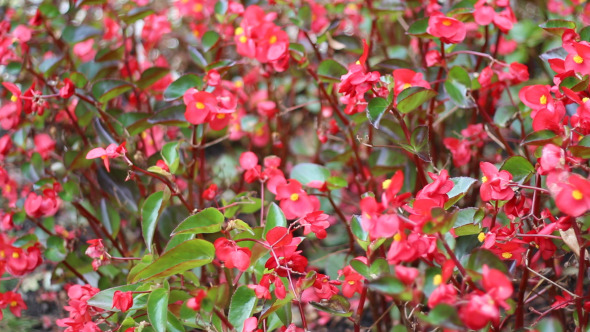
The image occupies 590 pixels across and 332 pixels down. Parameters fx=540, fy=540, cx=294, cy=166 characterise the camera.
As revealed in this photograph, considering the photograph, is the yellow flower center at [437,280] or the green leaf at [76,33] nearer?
the yellow flower center at [437,280]

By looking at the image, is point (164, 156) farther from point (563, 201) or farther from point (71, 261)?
point (563, 201)

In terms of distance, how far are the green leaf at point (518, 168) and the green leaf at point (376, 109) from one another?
7.3 inches

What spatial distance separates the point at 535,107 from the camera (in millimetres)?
807

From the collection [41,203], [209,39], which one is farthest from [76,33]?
[41,203]

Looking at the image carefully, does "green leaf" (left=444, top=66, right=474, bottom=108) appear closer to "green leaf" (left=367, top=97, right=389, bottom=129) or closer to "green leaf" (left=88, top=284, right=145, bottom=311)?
"green leaf" (left=367, top=97, right=389, bottom=129)

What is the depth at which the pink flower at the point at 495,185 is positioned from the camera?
27.2 inches

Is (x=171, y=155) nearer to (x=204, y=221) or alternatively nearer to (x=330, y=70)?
(x=204, y=221)

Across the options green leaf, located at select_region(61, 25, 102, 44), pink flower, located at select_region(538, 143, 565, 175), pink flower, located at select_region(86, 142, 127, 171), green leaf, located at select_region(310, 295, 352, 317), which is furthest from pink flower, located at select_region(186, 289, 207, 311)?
green leaf, located at select_region(61, 25, 102, 44)

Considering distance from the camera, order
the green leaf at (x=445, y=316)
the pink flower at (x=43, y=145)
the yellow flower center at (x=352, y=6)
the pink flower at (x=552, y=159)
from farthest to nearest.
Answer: the yellow flower center at (x=352, y=6), the pink flower at (x=43, y=145), the pink flower at (x=552, y=159), the green leaf at (x=445, y=316)

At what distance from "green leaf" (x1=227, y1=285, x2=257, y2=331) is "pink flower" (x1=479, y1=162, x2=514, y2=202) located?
13.4 inches

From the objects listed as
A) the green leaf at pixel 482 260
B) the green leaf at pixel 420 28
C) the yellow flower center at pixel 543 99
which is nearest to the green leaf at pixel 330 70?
the green leaf at pixel 420 28

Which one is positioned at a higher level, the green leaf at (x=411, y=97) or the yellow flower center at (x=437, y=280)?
the green leaf at (x=411, y=97)

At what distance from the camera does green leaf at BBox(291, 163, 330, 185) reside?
40.8 inches

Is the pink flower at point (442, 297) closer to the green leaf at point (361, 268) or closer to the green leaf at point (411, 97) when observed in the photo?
the green leaf at point (361, 268)
